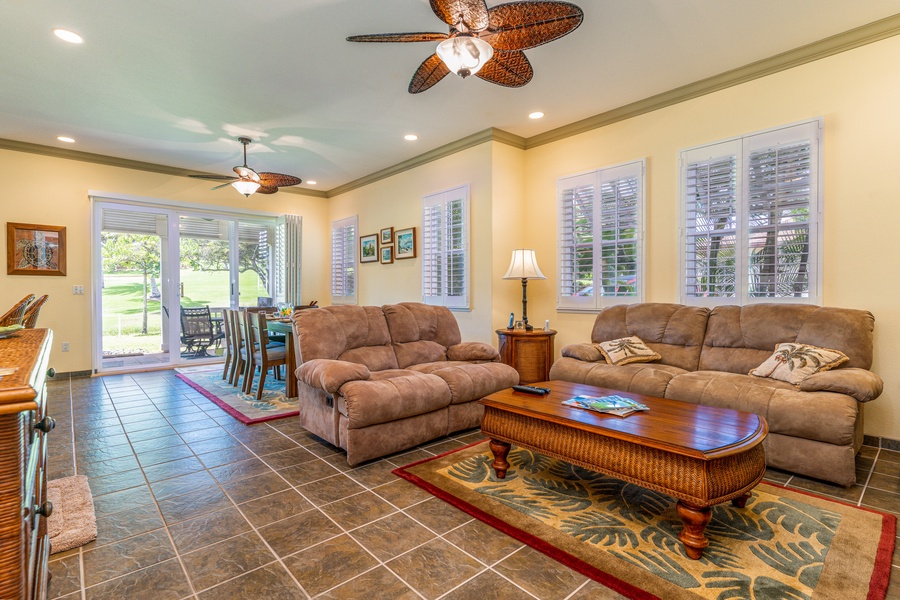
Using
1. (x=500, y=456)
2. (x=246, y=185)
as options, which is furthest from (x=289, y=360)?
(x=500, y=456)

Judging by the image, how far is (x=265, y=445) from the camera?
3311 mm

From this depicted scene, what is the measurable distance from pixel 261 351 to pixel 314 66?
110 inches

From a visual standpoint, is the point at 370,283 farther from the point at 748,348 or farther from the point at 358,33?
the point at 748,348

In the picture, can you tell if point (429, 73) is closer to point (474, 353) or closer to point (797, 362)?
point (474, 353)

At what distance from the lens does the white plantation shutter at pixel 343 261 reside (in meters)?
7.51

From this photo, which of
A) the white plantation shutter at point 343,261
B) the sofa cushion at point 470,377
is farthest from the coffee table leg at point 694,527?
the white plantation shutter at point 343,261

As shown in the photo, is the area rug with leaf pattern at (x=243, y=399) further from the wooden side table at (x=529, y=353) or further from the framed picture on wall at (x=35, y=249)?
the wooden side table at (x=529, y=353)

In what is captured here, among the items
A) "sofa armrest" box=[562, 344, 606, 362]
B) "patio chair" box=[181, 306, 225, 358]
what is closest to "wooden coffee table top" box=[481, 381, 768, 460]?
"sofa armrest" box=[562, 344, 606, 362]

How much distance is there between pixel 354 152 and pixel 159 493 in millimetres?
4530

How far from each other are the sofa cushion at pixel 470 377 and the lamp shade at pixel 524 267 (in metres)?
1.17

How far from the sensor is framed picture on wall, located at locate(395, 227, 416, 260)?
6.15m

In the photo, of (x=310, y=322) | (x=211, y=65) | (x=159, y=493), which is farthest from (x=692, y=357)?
(x=211, y=65)

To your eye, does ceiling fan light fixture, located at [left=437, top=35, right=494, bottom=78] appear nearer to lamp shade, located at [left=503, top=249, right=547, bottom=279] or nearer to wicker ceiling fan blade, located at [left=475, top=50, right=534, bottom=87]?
wicker ceiling fan blade, located at [left=475, top=50, right=534, bottom=87]

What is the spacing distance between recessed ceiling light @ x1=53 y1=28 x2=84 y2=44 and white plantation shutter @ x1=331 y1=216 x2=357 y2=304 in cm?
437
